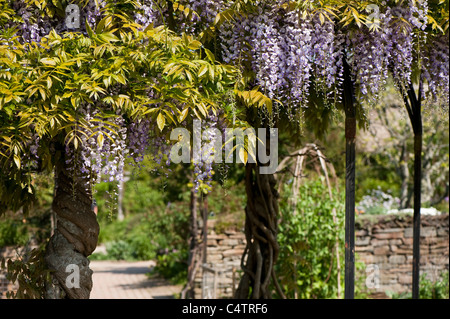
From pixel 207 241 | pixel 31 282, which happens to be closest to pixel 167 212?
pixel 207 241

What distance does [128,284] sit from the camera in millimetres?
9516

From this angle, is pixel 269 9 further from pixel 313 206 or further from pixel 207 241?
pixel 207 241

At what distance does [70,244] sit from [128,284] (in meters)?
6.49

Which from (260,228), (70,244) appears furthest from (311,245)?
(70,244)

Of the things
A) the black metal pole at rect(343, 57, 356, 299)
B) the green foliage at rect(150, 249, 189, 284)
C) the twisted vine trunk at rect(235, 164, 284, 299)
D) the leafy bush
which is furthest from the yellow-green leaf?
the green foliage at rect(150, 249, 189, 284)

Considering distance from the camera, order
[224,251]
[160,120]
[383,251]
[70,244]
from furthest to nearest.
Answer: [224,251]
[383,251]
[70,244]
[160,120]

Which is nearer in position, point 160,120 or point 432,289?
point 160,120

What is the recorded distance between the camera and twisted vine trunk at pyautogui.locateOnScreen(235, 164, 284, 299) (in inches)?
169

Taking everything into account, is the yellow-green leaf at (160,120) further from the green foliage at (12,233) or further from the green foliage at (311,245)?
the green foliage at (12,233)

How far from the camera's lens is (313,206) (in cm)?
609

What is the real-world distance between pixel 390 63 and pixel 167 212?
5791 millimetres

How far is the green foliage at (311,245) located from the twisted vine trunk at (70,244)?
9.53 feet

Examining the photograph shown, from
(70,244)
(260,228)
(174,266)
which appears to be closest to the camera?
(70,244)

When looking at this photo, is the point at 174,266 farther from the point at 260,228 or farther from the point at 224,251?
the point at 260,228
